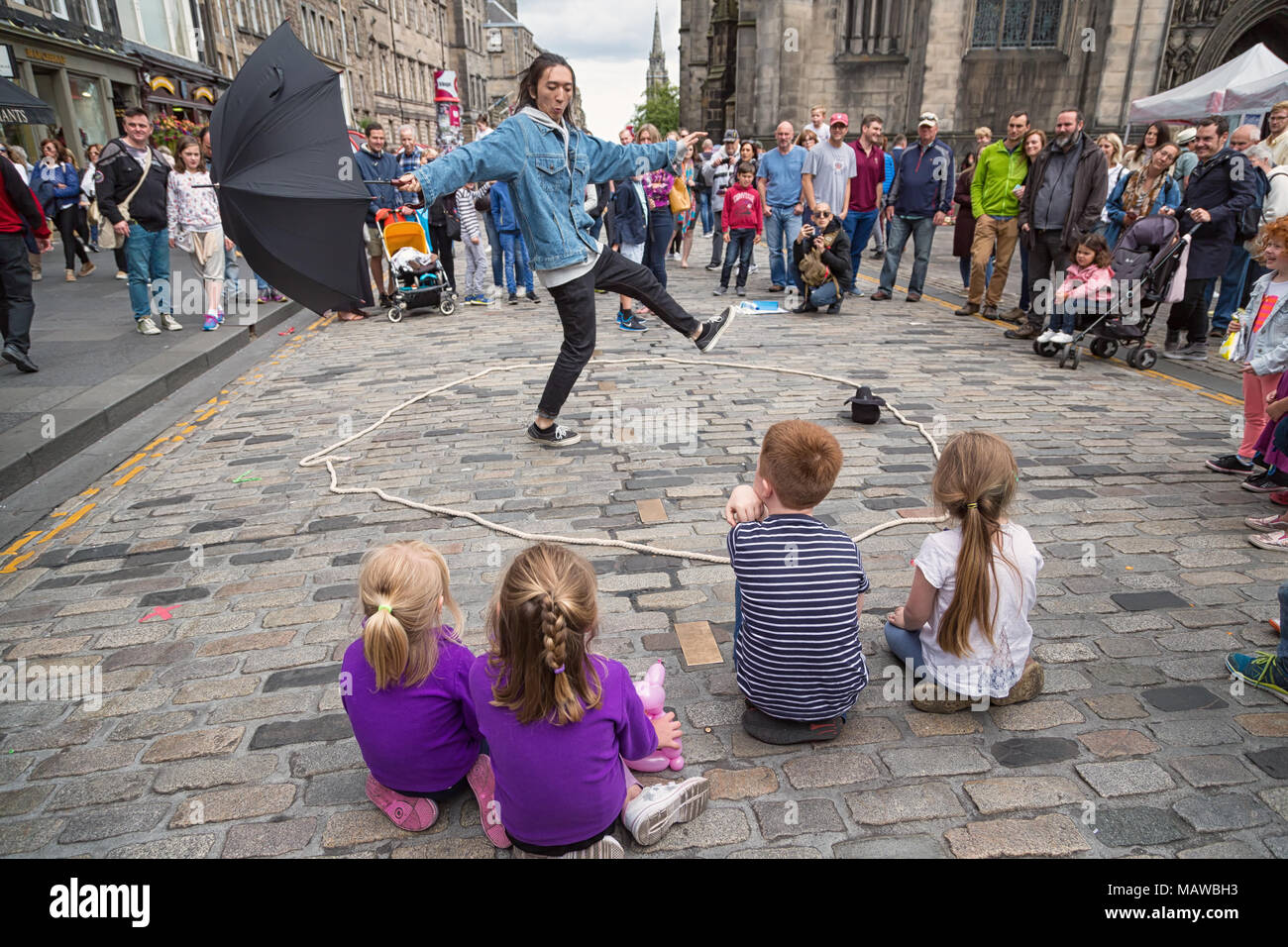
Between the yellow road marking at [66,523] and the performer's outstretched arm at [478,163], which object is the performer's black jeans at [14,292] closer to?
the yellow road marking at [66,523]

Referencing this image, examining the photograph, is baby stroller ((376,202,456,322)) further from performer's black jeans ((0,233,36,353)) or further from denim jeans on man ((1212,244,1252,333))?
denim jeans on man ((1212,244,1252,333))

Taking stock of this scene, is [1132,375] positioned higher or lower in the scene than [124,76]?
lower

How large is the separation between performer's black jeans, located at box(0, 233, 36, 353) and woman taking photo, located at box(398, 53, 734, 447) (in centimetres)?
512

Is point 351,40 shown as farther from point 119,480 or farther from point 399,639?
point 399,639

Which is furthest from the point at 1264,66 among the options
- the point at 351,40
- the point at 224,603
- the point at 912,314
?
the point at 351,40

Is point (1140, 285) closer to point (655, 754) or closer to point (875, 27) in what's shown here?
point (655, 754)

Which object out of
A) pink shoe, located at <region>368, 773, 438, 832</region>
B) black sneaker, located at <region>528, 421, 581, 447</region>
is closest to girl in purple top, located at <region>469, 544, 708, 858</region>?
pink shoe, located at <region>368, 773, 438, 832</region>

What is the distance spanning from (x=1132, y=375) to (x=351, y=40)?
58241 mm

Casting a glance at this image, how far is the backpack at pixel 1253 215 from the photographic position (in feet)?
26.5

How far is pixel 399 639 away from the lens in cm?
224

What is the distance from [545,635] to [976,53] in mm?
28578

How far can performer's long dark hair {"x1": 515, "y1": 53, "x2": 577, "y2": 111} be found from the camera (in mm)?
4953

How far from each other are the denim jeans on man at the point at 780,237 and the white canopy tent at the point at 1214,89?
9936mm

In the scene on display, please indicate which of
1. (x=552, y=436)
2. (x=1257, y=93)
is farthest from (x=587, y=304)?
(x=1257, y=93)
